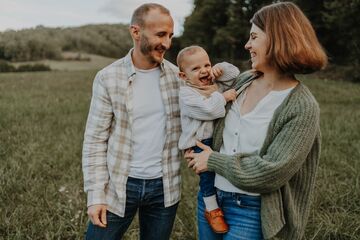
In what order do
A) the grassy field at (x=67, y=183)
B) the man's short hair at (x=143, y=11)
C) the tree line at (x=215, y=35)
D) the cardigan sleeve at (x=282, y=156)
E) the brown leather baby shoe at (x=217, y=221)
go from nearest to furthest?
the cardigan sleeve at (x=282, y=156) → the brown leather baby shoe at (x=217, y=221) → the man's short hair at (x=143, y=11) → the grassy field at (x=67, y=183) → the tree line at (x=215, y=35)

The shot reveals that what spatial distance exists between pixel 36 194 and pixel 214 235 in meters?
3.03

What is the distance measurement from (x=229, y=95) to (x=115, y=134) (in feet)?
2.16

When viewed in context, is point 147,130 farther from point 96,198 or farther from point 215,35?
point 215,35

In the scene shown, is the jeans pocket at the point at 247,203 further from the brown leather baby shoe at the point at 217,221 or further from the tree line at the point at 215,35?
the tree line at the point at 215,35

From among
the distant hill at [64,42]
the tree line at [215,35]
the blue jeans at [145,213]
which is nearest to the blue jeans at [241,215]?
the blue jeans at [145,213]

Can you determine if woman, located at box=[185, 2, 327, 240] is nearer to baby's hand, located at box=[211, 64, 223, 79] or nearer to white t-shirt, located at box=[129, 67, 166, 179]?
baby's hand, located at box=[211, 64, 223, 79]

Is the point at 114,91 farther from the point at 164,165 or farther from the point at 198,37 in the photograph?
the point at 198,37

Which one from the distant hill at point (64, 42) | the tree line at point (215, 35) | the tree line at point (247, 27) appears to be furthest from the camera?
the distant hill at point (64, 42)

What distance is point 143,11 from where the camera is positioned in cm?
249

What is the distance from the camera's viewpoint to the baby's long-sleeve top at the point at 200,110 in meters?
2.33

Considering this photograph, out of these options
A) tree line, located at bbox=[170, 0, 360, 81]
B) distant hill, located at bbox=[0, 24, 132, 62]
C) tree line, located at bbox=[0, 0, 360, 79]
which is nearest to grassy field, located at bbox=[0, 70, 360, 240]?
tree line, located at bbox=[170, 0, 360, 81]

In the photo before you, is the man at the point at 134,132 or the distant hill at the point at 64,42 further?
the distant hill at the point at 64,42

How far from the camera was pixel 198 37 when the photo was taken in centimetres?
4262

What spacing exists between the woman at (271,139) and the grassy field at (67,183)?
160cm
